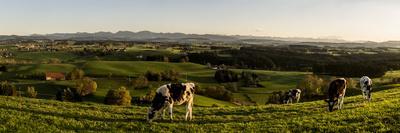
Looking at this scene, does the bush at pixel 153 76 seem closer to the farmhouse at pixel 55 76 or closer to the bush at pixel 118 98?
the farmhouse at pixel 55 76

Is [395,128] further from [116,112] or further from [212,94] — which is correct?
[212,94]

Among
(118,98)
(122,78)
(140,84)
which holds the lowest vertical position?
(122,78)

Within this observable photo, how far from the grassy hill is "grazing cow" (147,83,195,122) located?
0.78m

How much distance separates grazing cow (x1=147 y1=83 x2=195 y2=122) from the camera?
29234 millimetres

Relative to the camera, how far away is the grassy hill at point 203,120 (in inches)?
1045

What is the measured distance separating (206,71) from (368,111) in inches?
6414

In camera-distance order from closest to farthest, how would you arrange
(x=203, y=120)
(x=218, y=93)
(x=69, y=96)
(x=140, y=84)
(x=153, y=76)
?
(x=203, y=120) → (x=69, y=96) → (x=218, y=93) → (x=140, y=84) → (x=153, y=76)

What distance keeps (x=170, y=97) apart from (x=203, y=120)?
8.75 ft

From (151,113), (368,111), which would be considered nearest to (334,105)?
(368,111)

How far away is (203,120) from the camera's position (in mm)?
30109

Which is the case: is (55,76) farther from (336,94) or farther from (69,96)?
(336,94)

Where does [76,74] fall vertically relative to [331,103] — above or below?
below

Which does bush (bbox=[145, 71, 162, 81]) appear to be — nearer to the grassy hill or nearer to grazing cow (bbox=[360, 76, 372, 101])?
grazing cow (bbox=[360, 76, 372, 101])

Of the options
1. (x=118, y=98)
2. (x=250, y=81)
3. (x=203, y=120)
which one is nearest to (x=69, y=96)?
(x=118, y=98)
